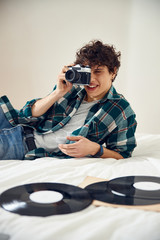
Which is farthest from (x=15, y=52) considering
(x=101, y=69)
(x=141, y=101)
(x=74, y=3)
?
(x=101, y=69)

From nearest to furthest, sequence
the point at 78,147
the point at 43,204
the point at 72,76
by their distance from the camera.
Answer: the point at 43,204
the point at 78,147
the point at 72,76

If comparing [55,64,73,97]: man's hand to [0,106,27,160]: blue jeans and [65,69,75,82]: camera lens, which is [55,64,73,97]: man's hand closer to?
[65,69,75,82]: camera lens

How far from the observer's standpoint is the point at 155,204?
599 mm

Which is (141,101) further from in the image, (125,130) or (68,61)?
(125,130)

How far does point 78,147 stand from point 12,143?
1.03 ft

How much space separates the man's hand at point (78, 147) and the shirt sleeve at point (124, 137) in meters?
0.17

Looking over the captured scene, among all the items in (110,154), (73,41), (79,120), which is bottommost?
(110,154)

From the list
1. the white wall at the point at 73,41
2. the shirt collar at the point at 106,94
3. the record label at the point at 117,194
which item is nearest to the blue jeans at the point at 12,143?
the shirt collar at the point at 106,94

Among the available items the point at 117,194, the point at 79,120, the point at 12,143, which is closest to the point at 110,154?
the point at 79,120

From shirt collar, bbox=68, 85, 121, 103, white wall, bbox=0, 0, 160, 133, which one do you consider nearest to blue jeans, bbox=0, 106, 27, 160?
shirt collar, bbox=68, 85, 121, 103

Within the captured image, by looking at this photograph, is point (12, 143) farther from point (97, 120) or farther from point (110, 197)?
point (110, 197)

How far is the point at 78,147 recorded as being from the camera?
107 centimetres

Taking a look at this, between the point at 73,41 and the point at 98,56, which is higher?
the point at 73,41

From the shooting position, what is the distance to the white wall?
8.00 ft
